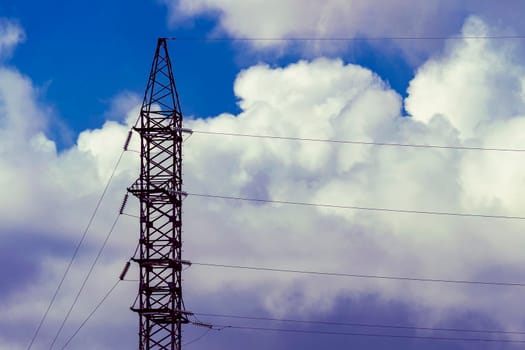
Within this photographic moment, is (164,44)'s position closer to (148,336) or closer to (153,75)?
(153,75)

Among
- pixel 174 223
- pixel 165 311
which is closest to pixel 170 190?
pixel 174 223

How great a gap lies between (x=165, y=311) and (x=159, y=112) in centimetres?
2021

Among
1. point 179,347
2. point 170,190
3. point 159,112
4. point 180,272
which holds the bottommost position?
point 179,347

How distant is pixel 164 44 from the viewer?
114 metres

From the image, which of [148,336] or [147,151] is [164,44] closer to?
[147,151]

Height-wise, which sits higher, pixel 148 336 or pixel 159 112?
pixel 159 112

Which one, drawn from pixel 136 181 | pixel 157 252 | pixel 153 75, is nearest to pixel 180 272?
pixel 157 252

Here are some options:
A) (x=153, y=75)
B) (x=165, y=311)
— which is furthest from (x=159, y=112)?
(x=165, y=311)

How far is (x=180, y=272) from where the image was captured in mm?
110938

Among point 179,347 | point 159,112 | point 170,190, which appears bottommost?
point 179,347

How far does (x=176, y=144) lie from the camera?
11225 cm

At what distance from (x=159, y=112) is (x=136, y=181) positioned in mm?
7494

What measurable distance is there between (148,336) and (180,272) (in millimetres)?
7068

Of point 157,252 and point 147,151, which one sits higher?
point 147,151
